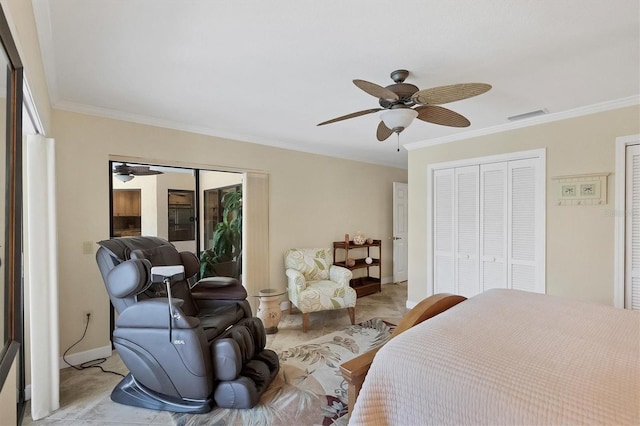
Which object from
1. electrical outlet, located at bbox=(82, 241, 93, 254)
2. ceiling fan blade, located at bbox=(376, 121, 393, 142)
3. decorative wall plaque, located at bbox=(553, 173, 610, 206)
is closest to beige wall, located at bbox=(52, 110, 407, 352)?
electrical outlet, located at bbox=(82, 241, 93, 254)

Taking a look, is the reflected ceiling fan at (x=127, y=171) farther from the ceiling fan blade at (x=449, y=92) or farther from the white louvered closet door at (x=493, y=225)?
the white louvered closet door at (x=493, y=225)

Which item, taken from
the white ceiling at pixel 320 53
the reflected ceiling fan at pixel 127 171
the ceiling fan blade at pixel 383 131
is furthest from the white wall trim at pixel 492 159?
the reflected ceiling fan at pixel 127 171

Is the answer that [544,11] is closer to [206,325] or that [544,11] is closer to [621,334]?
[621,334]

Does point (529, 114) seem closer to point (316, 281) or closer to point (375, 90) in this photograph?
point (375, 90)

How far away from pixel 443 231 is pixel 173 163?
11.1 ft

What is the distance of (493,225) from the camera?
11.7 feet

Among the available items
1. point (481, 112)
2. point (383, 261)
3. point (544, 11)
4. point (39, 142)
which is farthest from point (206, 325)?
point (383, 261)

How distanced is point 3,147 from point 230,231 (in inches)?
118

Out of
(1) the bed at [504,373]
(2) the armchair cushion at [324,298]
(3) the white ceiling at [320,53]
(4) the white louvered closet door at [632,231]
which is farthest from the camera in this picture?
(2) the armchair cushion at [324,298]

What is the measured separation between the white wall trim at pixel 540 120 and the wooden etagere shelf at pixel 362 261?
1.87 metres

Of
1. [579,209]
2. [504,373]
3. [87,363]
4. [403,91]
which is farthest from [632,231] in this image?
[87,363]

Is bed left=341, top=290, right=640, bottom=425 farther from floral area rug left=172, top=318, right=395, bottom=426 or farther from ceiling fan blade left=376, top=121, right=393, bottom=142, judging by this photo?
ceiling fan blade left=376, top=121, right=393, bottom=142

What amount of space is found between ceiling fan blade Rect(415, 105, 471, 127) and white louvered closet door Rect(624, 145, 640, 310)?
1756 millimetres

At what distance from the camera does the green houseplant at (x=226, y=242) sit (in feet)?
12.8
